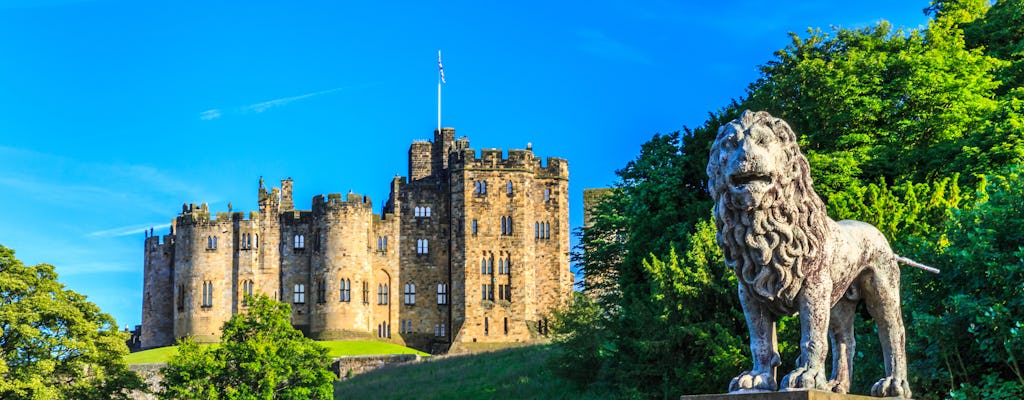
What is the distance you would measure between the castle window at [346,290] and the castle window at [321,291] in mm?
1200

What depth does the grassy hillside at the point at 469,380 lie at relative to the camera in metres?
48.6

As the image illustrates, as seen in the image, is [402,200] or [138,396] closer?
[138,396]

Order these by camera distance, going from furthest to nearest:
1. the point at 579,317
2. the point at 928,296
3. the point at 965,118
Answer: the point at 579,317 → the point at 965,118 → the point at 928,296

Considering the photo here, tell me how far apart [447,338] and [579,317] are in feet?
151

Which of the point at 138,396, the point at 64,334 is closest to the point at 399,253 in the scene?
the point at 138,396

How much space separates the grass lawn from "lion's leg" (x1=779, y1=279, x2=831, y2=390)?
70.0 meters

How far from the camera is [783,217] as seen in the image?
38.3 feet

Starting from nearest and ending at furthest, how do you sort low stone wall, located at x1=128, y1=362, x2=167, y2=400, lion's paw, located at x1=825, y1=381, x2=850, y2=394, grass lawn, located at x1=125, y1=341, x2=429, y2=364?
lion's paw, located at x1=825, y1=381, x2=850, y2=394
low stone wall, located at x1=128, y1=362, x2=167, y2=400
grass lawn, located at x1=125, y1=341, x2=429, y2=364

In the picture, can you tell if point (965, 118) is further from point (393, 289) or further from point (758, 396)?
point (393, 289)

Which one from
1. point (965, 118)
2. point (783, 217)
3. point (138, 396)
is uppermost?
point (965, 118)

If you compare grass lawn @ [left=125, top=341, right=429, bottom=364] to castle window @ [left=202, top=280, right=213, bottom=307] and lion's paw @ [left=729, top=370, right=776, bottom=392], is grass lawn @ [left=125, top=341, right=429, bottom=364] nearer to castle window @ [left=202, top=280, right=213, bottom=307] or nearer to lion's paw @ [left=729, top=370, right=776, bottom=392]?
castle window @ [left=202, top=280, right=213, bottom=307]

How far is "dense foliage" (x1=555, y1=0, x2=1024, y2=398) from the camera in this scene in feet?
67.7

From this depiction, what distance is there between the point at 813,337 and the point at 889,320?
1.62 meters

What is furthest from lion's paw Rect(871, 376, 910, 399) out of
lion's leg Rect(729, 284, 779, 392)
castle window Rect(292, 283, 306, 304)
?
castle window Rect(292, 283, 306, 304)
